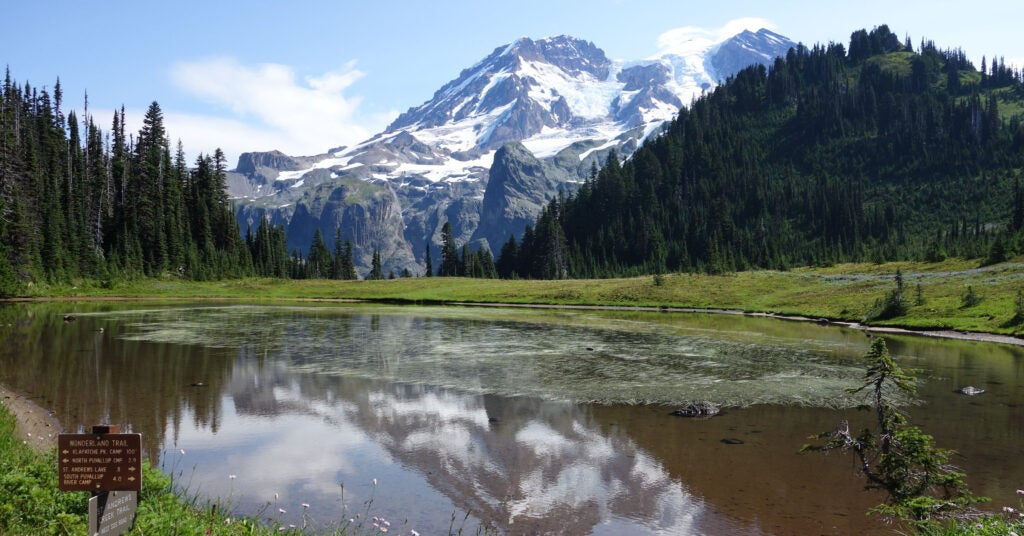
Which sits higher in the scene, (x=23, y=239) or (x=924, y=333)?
(x=23, y=239)

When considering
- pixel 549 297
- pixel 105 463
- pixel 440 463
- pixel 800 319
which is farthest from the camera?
pixel 549 297

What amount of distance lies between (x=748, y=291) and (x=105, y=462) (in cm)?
10156

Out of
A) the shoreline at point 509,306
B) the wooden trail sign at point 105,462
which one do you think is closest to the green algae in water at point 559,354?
the shoreline at point 509,306

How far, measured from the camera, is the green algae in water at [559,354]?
30.1 meters

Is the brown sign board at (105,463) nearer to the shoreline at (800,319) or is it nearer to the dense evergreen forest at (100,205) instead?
the shoreline at (800,319)

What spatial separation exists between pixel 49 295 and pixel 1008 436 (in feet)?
373

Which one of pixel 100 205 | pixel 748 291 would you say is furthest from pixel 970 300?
pixel 100 205

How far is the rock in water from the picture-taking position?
80.0 ft

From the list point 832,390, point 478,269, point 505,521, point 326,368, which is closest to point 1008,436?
point 832,390

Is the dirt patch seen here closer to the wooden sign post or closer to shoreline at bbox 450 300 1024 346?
the wooden sign post

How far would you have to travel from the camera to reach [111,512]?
338 inches

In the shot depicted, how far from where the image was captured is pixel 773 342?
51.3m

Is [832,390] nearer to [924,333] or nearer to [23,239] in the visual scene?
[924,333]

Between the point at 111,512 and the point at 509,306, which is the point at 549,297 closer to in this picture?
the point at 509,306
